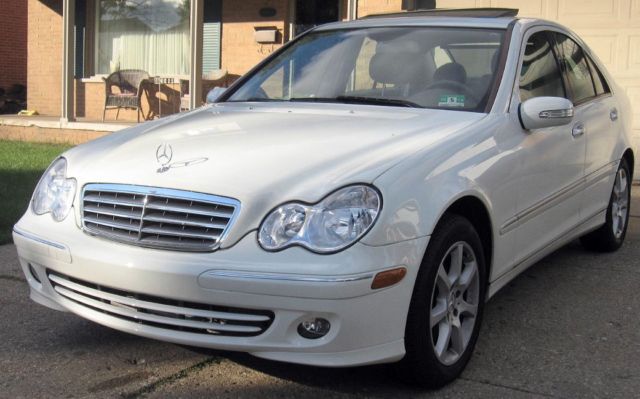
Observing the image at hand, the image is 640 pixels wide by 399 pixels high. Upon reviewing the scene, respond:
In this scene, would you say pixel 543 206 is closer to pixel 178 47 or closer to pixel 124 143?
pixel 124 143

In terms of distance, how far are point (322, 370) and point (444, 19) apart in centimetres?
224

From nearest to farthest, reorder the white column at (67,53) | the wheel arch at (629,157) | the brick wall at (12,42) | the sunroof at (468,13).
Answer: the sunroof at (468,13) < the wheel arch at (629,157) < the white column at (67,53) < the brick wall at (12,42)

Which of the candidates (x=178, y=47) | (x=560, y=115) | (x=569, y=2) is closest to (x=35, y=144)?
(x=178, y=47)

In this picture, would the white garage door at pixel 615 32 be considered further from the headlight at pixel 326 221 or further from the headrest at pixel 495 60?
the headlight at pixel 326 221

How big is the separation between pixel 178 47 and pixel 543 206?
1104 centimetres

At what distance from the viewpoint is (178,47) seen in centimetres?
1380

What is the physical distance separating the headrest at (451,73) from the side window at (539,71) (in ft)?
1.07

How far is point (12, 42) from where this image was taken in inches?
708

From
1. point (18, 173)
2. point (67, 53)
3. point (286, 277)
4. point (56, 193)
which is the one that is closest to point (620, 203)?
point (286, 277)

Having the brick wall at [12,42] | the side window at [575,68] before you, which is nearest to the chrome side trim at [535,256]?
the side window at [575,68]

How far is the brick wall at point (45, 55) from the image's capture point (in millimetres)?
14250

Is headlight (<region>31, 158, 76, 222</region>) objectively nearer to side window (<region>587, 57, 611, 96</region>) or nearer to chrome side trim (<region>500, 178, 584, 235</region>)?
chrome side trim (<region>500, 178, 584, 235</region>)

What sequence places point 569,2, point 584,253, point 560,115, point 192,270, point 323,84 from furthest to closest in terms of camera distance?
point 569,2 → point 584,253 → point 323,84 → point 560,115 → point 192,270

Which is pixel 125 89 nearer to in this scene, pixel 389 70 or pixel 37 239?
pixel 389 70
